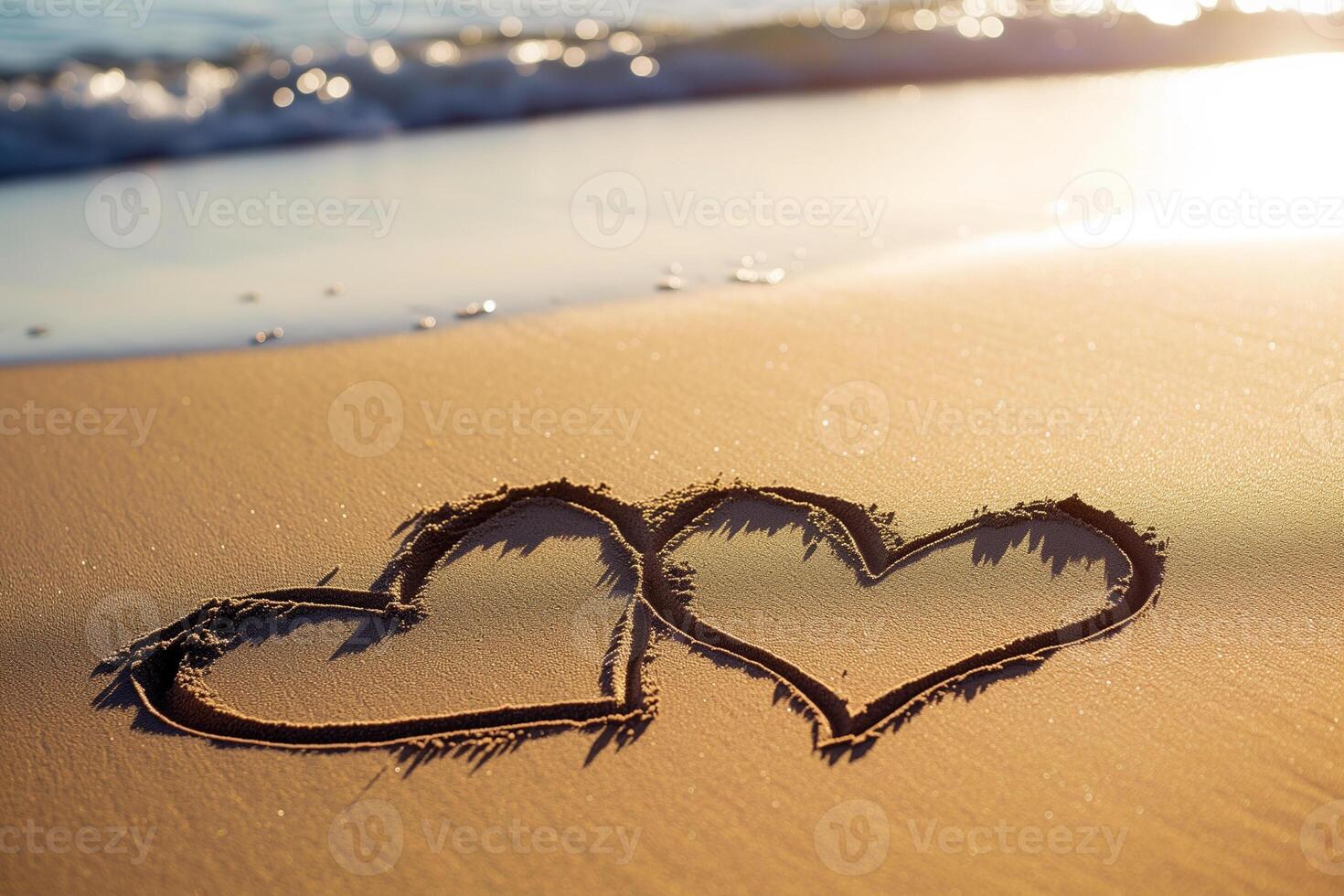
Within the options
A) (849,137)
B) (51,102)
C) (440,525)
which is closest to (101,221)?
(51,102)

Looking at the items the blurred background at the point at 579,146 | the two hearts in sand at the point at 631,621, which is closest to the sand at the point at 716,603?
the two hearts in sand at the point at 631,621

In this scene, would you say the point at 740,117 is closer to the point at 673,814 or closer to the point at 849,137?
the point at 849,137

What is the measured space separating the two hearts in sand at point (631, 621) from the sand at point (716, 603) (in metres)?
0.02

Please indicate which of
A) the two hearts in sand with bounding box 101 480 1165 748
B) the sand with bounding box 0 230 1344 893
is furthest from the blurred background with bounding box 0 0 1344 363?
the two hearts in sand with bounding box 101 480 1165 748

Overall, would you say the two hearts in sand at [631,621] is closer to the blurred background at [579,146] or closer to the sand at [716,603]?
the sand at [716,603]

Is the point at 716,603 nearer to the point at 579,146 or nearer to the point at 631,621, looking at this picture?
the point at 631,621

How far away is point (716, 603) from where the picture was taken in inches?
105

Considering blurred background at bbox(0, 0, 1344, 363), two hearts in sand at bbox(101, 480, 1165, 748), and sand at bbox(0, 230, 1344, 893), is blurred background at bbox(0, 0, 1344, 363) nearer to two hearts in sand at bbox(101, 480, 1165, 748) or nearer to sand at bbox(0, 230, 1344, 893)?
sand at bbox(0, 230, 1344, 893)

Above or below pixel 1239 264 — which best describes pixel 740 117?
above

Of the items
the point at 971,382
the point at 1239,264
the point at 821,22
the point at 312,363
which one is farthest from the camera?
the point at 821,22

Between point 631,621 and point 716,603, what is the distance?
219 millimetres

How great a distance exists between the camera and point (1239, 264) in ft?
14.3

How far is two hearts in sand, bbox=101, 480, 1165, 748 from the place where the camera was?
94.1 inches

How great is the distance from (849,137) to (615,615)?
485 centimetres
